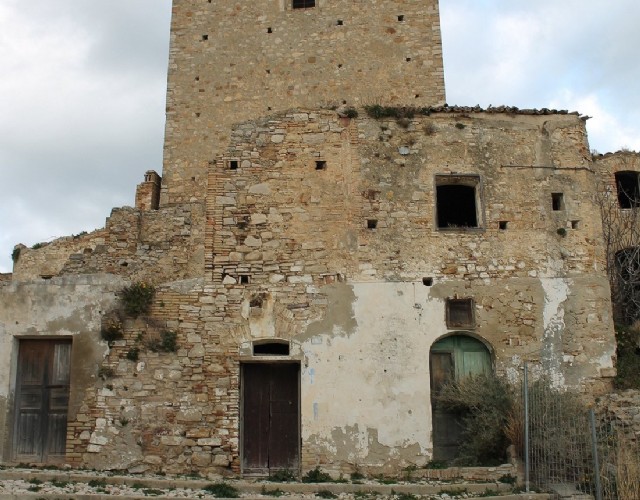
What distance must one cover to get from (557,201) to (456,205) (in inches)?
79.6

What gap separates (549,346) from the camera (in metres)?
12.4

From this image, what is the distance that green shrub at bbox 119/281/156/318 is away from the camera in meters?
12.4

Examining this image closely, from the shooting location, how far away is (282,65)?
1975cm

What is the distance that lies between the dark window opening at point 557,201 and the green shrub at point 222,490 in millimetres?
7529

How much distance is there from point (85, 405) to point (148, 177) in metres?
9.38

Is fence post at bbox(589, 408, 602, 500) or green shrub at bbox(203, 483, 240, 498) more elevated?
fence post at bbox(589, 408, 602, 500)

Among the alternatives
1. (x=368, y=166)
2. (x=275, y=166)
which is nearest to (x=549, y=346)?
(x=368, y=166)

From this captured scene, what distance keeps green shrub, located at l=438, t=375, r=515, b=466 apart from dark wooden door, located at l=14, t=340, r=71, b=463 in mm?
6560

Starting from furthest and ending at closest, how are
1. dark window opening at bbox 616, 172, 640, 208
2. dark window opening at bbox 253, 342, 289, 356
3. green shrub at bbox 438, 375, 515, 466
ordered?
dark window opening at bbox 616, 172, 640, 208
dark window opening at bbox 253, 342, 289, 356
green shrub at bbox 438, 375, 515, 466

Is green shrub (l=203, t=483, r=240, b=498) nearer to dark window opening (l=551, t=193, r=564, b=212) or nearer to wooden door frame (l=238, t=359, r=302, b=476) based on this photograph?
wooden door frame (l=238, t=359, r=302, b=476)

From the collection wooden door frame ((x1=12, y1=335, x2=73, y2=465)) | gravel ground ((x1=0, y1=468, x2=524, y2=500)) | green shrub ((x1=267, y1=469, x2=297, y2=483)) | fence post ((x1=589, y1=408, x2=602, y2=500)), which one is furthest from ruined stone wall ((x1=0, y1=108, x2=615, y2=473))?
fence post ((x1=589, y1=408, x2=602, y2=500))

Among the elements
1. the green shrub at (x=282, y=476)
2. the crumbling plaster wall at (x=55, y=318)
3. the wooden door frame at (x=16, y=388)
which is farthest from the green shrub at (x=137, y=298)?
the green shrub at (x=282, y=476)

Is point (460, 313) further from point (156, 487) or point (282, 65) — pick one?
point (282, 65)

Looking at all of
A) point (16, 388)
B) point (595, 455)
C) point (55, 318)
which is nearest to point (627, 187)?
point (595, 455)
